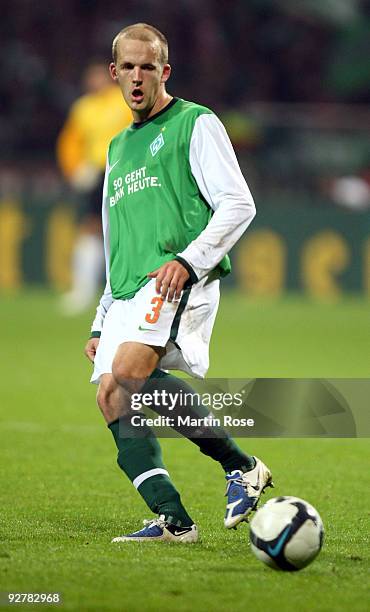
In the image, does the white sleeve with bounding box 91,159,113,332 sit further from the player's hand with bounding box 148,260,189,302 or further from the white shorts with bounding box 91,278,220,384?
the player's hand with bounding box 148,260,189,302

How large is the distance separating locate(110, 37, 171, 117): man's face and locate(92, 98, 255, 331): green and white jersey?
4.8 inches

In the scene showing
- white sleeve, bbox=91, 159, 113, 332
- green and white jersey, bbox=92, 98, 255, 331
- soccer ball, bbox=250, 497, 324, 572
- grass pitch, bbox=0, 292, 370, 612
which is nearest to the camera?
grass pitch, bbox=0, 292, 370, 612

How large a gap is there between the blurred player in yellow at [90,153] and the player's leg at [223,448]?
9.90 metres

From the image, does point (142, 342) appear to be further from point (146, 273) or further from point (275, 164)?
point (275, 164)

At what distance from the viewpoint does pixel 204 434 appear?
501cm

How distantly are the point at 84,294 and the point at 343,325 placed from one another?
351cm

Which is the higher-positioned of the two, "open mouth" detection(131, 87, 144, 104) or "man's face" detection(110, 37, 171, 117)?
"man's face" detection(110, 37, 171, 117)

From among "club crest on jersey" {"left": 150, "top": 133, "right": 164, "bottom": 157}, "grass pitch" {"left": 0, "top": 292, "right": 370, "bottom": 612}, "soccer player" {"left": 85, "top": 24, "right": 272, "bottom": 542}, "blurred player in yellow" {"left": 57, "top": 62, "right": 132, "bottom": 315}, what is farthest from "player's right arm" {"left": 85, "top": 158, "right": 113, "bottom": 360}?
"blurred player in yellow" {"left": 57, "top": 62, "right": 132, "bottom": 315}

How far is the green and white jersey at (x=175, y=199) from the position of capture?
4.86 metres

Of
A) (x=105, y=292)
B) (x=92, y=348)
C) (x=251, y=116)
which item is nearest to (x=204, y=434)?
(x=92, y=348)

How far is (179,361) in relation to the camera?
197 inches

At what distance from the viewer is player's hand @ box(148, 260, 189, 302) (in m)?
4.75

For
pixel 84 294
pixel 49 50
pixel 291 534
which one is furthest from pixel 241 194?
pixel 49 50

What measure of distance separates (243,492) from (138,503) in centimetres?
101
